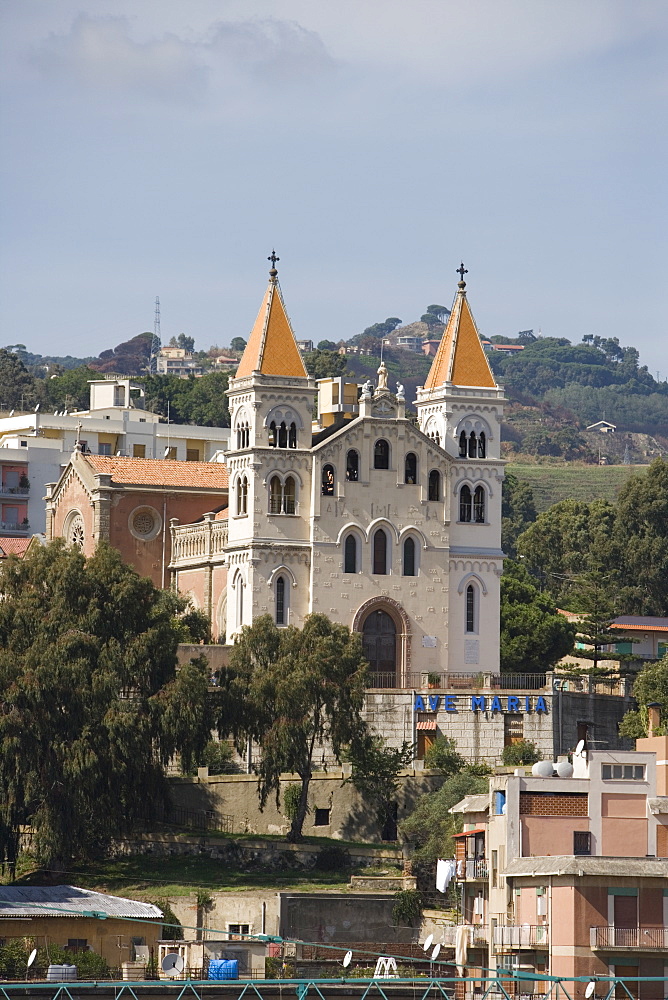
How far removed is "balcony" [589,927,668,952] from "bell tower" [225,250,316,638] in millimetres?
36605

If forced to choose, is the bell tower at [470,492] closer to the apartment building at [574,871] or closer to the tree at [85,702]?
the tree at [85,702]

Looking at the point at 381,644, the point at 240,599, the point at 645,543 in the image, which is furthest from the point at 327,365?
A: the point at 240,599

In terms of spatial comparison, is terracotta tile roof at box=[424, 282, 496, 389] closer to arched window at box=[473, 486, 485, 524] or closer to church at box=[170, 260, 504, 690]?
church at box=[170, 260, 504, 690]

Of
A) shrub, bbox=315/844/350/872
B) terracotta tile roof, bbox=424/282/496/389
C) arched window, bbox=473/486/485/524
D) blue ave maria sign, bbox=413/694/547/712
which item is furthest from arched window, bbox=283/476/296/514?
shrub, bbox=315/844/350/872

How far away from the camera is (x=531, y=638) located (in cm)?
11081

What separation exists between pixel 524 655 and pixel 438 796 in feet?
73.5

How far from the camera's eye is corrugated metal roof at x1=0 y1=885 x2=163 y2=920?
7494 cm

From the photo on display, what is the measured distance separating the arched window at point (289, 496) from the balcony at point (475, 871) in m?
27.1

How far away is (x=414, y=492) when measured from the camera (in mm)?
101938

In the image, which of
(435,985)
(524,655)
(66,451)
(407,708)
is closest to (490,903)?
(435,985)

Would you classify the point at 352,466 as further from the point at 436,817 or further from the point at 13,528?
the point at 13,528

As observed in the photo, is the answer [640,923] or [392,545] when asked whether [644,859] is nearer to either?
[640,923]

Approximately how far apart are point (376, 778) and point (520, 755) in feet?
20.6

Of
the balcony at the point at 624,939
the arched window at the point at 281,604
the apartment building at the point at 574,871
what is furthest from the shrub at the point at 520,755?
the balcony at the point at 624,939
